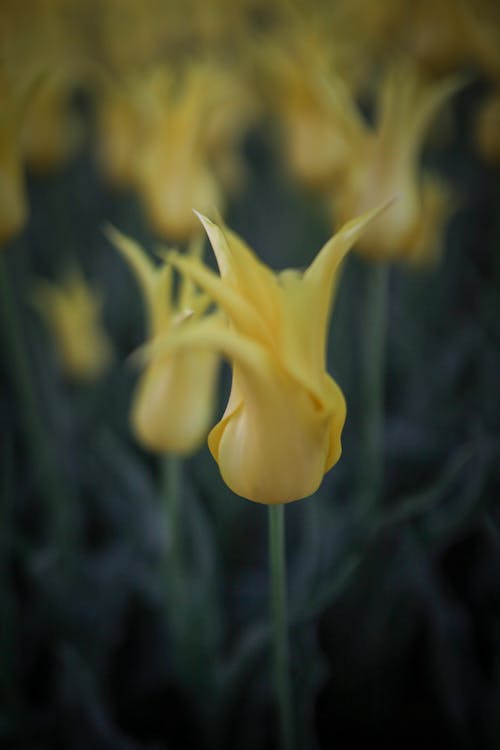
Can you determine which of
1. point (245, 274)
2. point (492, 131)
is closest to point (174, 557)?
point (245, 274)

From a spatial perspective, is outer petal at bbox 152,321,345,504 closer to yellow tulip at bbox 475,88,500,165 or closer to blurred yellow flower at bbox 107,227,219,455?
blurred yellow flower at bbox 107,227,219,455

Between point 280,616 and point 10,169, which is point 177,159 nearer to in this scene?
point 10,169

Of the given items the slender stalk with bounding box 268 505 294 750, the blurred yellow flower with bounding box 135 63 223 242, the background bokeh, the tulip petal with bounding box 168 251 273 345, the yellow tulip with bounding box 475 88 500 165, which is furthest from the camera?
the yellow tulip with bounding box 475 88 500 165

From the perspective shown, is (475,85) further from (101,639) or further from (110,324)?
(101,639)

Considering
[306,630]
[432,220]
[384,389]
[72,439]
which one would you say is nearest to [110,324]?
[72,439]

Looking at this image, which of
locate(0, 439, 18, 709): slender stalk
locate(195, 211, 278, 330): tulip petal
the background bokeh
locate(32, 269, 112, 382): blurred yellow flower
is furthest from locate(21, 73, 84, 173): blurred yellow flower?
locate(195, 211, 278, 330): tulip petal

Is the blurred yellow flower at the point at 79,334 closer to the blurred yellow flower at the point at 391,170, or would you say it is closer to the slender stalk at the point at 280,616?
the blurred yellow flower at the point at 391,170
